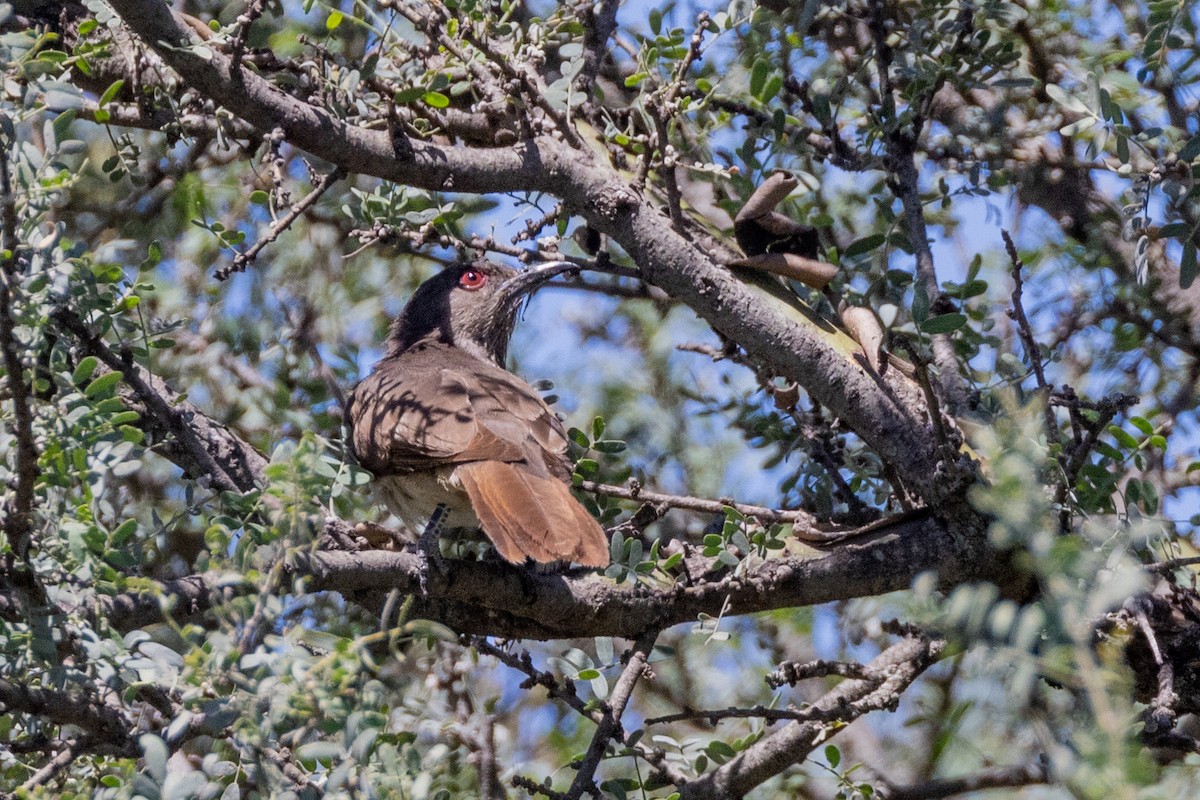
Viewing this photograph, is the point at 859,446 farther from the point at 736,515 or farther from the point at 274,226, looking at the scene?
the point at 274,226

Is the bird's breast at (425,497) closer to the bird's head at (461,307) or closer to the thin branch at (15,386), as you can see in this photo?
the bird's head at (461,307)

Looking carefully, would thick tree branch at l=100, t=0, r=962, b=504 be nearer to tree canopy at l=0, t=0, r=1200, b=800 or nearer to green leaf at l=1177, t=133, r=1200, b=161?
tree canopy at l=0, t=0, r=1200, b=800

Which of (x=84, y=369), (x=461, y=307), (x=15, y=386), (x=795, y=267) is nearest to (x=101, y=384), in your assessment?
(x=84, y=369)

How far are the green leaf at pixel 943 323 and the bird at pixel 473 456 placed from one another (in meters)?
1.22

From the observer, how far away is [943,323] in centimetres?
378

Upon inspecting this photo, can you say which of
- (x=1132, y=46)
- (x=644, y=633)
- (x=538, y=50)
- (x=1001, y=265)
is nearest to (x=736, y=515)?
(x=644, y=633)

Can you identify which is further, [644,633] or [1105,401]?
[644,633]

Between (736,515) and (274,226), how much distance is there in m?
1.66

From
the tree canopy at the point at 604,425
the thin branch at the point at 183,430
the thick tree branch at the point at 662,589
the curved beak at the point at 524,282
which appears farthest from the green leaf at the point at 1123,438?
the thin branch at the point at 183,430

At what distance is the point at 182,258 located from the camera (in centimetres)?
653

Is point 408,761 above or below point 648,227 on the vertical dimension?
below

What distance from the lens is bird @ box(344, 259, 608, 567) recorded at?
391cm

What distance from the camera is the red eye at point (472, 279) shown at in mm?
6516

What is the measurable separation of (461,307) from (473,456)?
2312 mm
